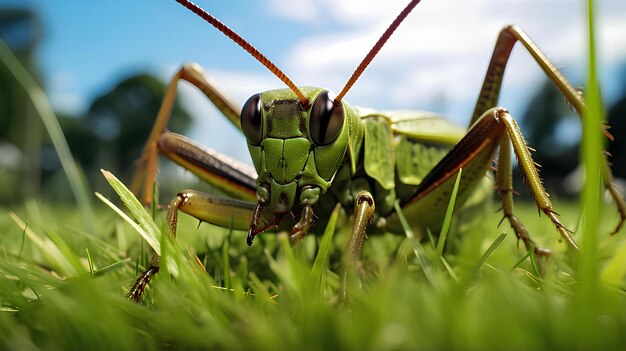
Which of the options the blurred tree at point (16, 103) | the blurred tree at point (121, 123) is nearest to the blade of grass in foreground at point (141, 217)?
the blurred tree at point (16, 103)

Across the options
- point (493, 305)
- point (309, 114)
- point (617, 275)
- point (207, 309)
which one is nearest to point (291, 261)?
point (207, 309)

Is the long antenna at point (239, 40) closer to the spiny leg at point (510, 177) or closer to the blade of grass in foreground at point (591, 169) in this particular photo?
the spiny leg at point (510, 177)

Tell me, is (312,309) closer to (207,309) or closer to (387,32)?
(207,309)

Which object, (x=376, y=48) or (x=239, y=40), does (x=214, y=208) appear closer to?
(x=239, y=40)

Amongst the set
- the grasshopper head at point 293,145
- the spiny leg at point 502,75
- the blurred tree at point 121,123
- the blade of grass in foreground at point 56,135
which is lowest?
the blurred tree at point 121,123

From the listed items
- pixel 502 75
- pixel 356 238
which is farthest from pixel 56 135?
pixel 502 75
